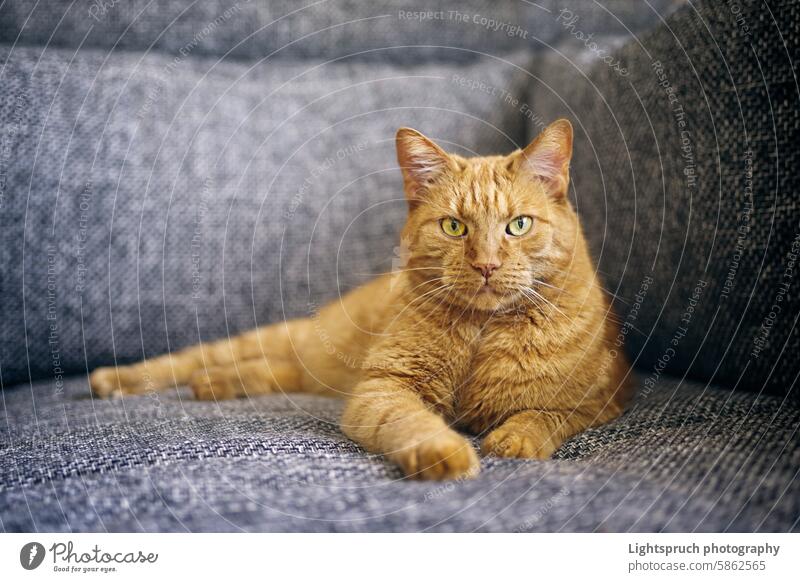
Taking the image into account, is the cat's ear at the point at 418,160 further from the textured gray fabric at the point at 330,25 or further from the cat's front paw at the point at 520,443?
the textured gray fabric at the point at 330,25

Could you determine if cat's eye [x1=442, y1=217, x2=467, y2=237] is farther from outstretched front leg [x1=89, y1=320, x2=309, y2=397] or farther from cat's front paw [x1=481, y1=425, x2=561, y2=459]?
outstretched front leg [x1=89, y1=320, x2=309, y2=397]

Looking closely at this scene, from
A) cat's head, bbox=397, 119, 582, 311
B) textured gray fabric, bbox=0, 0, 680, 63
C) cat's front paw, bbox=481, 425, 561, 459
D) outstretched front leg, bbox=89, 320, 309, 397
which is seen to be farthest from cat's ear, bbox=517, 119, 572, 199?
outstretched front leg, bbox=89, 320, 309, 397

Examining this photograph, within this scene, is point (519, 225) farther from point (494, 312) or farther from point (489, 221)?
point (494, 312)

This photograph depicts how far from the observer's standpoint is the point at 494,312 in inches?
54.8

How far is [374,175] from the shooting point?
2051mm

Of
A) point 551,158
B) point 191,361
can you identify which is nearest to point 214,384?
point 191,361

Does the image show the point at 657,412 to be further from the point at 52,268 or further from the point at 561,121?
the point at 52,268

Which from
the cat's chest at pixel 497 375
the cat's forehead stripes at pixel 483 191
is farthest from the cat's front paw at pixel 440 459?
the cat's forehead stripes at pixel 483 191

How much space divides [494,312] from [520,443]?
0.35m

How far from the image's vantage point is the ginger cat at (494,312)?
4.31ft

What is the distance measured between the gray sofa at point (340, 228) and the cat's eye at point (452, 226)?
1.89 ft

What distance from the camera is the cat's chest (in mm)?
1354
